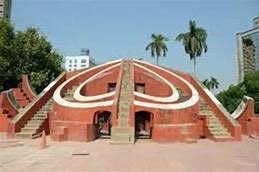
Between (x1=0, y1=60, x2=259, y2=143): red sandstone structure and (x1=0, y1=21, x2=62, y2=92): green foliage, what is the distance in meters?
7.34

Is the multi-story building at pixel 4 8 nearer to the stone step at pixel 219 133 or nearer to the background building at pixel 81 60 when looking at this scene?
the background building at pixel 81 60

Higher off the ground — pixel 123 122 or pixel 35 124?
pixel 123 122

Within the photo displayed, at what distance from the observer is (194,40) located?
1619 inches

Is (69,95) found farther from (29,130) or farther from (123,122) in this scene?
(123,122)

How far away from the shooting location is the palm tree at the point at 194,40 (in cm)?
4107

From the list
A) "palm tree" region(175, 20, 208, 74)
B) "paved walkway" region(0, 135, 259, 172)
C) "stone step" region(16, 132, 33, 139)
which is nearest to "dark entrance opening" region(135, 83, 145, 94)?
"stone step" region(16, 132, 33, 139)

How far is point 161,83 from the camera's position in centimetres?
2312

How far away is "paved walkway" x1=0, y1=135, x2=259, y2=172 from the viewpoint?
929 centimetres

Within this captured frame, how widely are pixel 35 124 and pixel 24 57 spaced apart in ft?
52.2

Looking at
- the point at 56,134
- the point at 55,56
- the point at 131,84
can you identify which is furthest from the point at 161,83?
the point at 55,56

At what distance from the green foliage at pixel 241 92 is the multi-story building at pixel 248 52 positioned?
63.6ft

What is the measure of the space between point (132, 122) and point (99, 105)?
1858mm

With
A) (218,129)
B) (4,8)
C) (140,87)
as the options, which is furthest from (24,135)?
(4,8)

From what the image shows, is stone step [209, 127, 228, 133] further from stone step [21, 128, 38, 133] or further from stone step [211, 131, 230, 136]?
→ stone step [21, 128, 38, 133]
